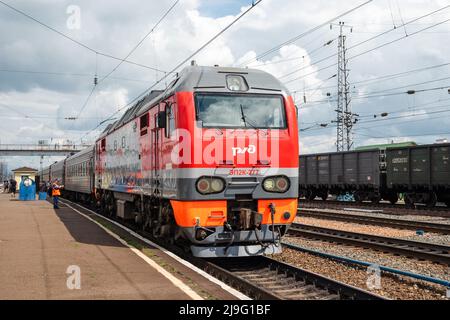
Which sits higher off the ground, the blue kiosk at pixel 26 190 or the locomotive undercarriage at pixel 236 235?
the blue kiosk at pixel 26 190

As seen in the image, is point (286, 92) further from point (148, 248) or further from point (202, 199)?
point (148, 248)

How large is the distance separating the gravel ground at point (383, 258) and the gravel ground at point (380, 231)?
2583 mm

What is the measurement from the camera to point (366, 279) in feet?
27.9

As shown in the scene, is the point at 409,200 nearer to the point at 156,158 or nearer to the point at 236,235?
the point at 156,158

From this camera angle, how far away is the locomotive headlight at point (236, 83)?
32.4 ft

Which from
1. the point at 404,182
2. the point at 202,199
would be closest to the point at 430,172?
the point at 404,182

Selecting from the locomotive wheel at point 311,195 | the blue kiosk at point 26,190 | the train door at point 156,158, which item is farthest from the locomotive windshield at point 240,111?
the blue kiosk at point 26,190

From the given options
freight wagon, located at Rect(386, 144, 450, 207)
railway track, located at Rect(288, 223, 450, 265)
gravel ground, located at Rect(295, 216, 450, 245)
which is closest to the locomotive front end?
railway track, located at Rect(288, 223, 450, 265)

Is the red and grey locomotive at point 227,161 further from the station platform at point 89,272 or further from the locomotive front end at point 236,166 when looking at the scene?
the station platform at point 89,272

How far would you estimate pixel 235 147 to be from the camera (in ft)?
31.2

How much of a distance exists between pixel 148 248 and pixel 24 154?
317 feet

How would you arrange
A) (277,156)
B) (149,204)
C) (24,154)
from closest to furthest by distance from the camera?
(277,156)
(149,204)
(24,154)

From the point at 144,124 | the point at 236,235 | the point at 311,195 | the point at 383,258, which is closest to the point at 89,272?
the point at 236,235

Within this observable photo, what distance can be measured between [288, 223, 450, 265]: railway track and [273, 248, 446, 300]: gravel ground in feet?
6.23
